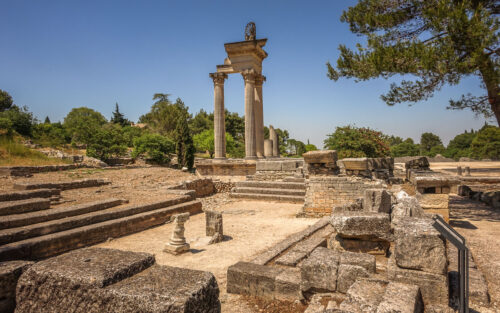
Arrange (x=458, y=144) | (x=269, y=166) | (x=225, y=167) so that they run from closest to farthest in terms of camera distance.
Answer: (x=269, y=166) < (x=225, y=167) < (x=458, y=144)

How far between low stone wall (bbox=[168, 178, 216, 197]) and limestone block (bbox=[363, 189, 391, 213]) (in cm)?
836

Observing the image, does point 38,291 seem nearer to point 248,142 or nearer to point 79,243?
point 79,243

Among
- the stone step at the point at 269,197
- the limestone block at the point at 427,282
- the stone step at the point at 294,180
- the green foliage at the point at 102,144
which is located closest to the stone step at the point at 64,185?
the stone step at the point at 269,197

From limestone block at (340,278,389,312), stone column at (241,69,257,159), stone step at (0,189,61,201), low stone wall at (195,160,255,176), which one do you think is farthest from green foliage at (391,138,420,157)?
limestone block at (340,278,389,312)

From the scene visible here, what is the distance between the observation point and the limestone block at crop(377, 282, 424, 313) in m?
2.35

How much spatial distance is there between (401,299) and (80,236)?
6417 millimetres

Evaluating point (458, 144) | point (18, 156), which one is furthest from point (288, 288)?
point (458, 144)

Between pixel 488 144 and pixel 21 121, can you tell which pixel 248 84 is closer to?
pixel 21 121

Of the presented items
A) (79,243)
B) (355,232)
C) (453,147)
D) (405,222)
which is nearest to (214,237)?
(79,243)

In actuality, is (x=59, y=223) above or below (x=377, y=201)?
below

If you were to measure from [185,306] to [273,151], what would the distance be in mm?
18339

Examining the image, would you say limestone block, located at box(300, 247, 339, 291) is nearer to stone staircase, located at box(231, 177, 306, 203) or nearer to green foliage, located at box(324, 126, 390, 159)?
stone staircase, located at box(231, 177, 306, 203)

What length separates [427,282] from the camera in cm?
294

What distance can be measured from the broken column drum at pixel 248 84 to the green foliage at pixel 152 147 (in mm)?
15916
